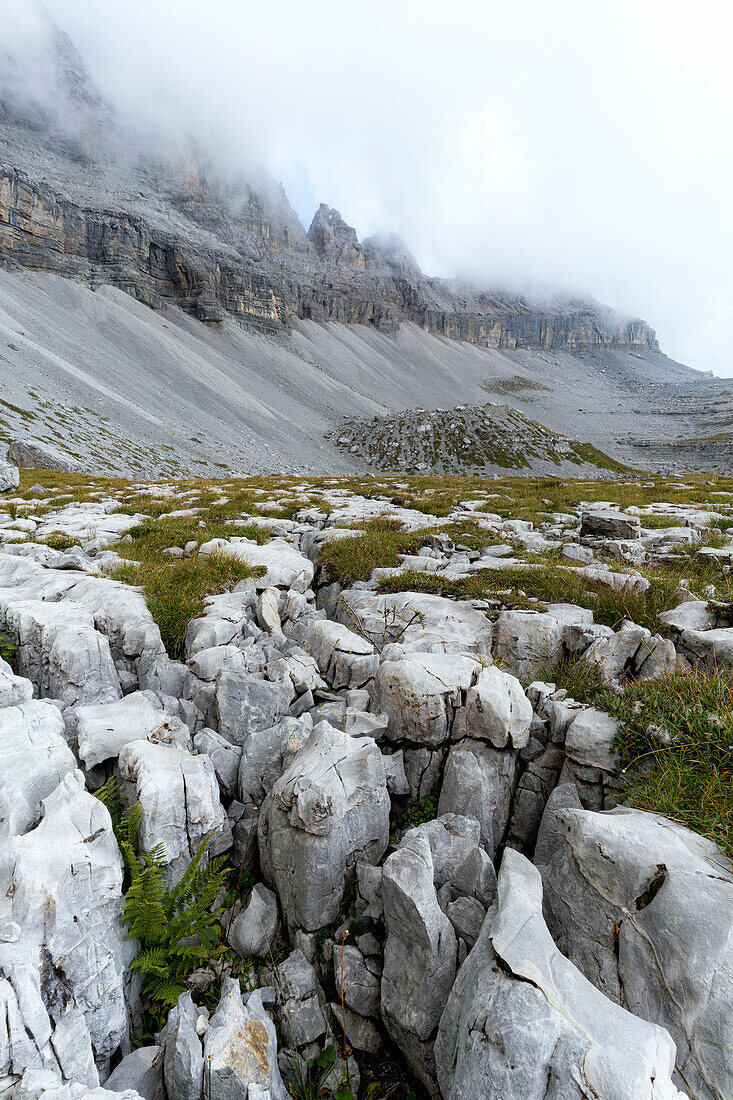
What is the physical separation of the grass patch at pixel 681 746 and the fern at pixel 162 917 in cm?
441

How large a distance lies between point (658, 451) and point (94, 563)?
134960 millimetres

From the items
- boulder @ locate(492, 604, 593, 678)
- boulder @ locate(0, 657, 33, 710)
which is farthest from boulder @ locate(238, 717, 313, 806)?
boulder @ locate(492, 604, 593, 678)

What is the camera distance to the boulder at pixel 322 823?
16.1 feet

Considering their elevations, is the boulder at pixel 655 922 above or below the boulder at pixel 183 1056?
above

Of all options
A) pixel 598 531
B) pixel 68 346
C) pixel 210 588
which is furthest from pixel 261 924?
pixel 68 346

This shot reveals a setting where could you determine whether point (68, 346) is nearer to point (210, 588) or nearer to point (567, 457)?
point (567, 457)

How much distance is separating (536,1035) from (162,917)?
3304 mm

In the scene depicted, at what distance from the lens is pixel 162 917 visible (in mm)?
4301

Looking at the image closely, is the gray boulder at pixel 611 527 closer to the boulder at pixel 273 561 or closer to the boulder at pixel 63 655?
the boulder at pixel 273 561

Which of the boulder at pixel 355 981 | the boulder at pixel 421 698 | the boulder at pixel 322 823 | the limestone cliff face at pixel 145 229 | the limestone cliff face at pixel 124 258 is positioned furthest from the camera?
the limestone cliff face at pixel 145 229

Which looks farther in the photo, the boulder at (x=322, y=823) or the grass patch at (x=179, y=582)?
the grass patch at (x=179, y=582)

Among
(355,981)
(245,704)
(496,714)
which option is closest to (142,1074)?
(355,981)

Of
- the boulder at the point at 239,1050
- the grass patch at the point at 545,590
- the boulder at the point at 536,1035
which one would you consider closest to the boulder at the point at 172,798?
the boulder at the point at 239,1050

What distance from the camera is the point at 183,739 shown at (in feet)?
19.2
